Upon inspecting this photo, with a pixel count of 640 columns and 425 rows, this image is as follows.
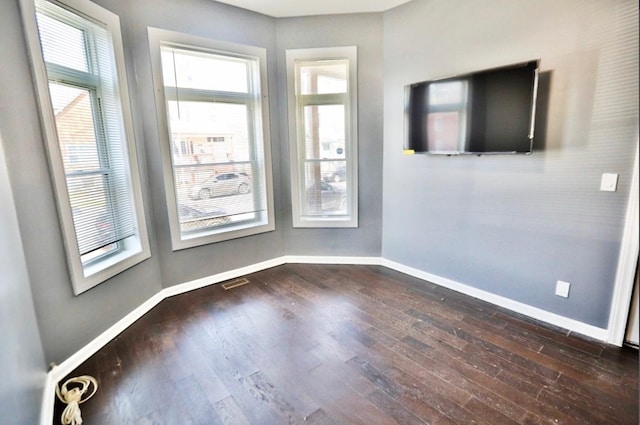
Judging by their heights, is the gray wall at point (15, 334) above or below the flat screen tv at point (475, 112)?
below

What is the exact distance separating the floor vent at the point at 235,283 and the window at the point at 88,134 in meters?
0.85

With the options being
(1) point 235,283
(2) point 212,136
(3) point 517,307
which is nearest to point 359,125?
(2) point 212,136

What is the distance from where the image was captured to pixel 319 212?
3777 mm

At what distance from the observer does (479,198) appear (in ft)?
9.07

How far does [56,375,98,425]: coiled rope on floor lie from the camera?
5.38 feet

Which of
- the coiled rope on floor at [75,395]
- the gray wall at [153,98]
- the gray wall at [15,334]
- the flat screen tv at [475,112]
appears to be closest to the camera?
the gray wall at [15,334]

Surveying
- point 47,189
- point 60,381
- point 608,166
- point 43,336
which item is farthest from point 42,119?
point 608,166

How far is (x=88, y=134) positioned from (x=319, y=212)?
2.28 meters

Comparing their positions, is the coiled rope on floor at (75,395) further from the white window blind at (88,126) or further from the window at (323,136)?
the window at (323,136)

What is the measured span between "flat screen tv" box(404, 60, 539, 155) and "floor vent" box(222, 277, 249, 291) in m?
2.14

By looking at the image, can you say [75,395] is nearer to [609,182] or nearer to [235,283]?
[235,283]

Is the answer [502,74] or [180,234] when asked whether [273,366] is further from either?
[502,74]

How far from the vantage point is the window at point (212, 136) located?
2893mm

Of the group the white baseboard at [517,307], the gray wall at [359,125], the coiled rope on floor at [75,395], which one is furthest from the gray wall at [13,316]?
the white baseboard at [517,307]
